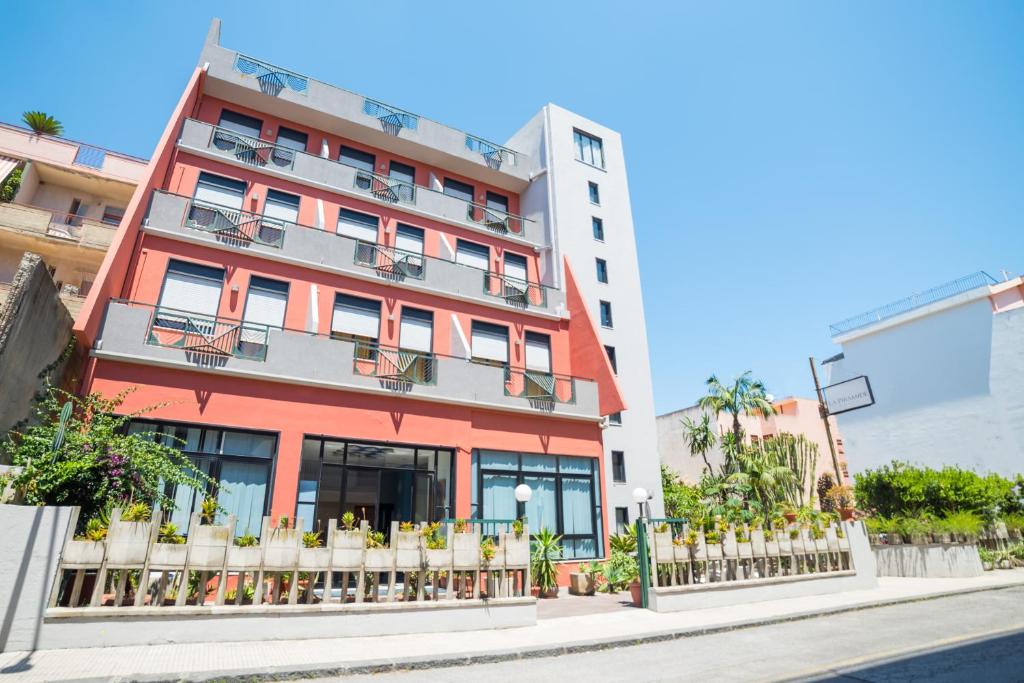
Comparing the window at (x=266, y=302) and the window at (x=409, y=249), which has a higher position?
the window at (x=409, y=249)

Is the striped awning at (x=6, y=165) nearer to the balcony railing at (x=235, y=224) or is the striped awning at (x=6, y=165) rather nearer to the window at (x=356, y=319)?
the balcony railing at (x=235, y=224)

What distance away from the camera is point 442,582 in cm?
1011

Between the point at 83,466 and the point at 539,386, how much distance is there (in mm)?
12150

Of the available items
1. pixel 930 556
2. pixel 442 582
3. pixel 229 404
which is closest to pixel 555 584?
pixel 442 582

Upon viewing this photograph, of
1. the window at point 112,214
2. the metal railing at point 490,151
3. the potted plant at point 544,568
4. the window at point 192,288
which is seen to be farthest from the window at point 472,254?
the window at point 112,214

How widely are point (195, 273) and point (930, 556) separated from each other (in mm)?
24189

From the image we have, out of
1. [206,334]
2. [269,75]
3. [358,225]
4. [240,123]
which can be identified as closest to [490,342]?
[358,225]

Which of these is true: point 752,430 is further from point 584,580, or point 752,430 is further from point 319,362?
point 319,362

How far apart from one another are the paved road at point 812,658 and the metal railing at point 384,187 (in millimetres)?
15813

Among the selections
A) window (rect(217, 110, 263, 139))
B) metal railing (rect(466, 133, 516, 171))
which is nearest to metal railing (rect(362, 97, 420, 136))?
metal railing (rect(466, 133, 516, 171))

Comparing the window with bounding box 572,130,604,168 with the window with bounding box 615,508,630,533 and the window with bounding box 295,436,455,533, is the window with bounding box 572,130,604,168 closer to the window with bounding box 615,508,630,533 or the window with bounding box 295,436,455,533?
the window with bounding box 615,508,630,533

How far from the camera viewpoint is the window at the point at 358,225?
59.6ft

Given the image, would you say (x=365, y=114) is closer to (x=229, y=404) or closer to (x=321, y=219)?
(x=321, y=219)

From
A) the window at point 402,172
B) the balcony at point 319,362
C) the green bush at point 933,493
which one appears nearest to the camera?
the balcony at point 319,362
